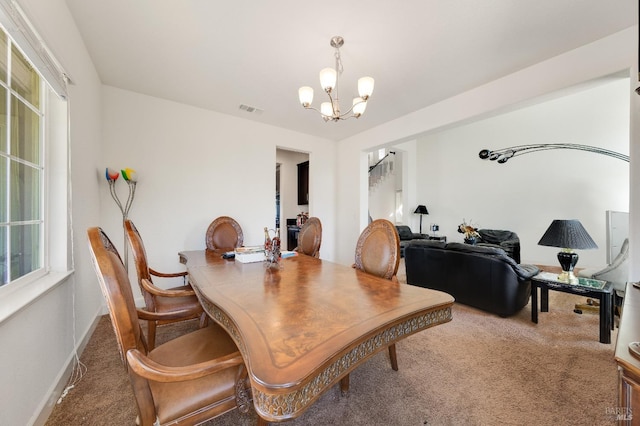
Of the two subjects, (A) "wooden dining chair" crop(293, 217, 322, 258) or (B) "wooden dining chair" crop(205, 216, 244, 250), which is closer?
(A) "wooden dining chair" crop(293, 217, 322, 258)

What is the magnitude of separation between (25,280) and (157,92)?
2549mm

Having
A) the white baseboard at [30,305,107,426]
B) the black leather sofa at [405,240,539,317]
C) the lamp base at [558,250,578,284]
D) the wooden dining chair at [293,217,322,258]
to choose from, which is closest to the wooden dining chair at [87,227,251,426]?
the white baseboard at [30,305,107,426]

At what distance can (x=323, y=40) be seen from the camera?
2.09 m

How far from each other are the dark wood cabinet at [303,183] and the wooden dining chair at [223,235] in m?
2.91

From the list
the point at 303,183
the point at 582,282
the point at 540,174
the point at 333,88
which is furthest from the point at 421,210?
the point at 333,88

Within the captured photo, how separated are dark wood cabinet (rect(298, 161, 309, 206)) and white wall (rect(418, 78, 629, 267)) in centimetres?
401

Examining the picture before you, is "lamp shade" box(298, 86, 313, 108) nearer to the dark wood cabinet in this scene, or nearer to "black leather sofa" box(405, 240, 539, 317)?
"black leather sofa" box(405, 240, 539, 317)

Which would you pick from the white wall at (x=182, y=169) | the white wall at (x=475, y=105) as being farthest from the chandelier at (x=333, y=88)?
the white wall at (x=182, y=169)

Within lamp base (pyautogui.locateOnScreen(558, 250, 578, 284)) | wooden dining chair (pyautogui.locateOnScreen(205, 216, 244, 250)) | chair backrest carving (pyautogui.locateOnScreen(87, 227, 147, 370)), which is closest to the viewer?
chair backrest carving (pyautogui.locateOnScreen(87, 227, 147, 370))

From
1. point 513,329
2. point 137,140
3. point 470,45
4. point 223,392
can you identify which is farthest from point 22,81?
point 513,329

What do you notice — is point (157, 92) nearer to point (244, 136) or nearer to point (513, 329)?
point (244, 136)

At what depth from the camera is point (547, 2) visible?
5.65ft

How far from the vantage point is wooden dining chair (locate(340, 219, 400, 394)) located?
1707mm

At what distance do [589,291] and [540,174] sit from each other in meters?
4.39
